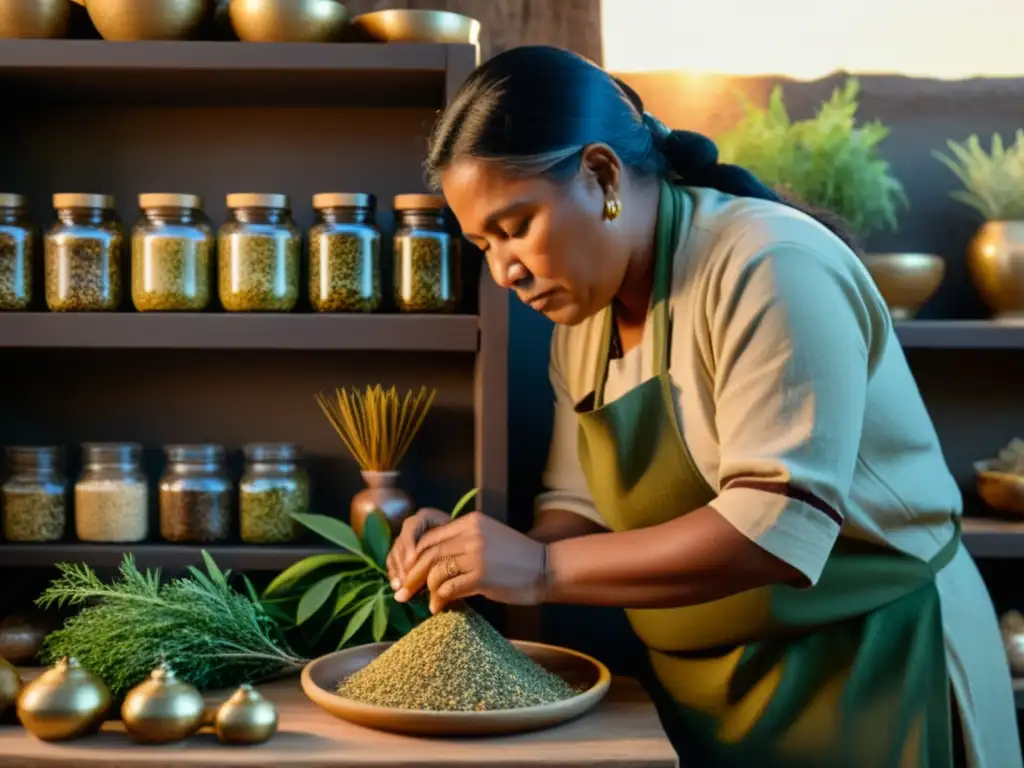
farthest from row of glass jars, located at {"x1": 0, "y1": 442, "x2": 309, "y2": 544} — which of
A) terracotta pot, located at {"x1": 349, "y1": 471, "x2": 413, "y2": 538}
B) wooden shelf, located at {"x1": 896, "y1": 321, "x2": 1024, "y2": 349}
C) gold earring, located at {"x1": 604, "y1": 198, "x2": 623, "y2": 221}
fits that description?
wooden shelf, located at {"x1": 896, "y1": 321, "x2": 1024, "y2": 349}

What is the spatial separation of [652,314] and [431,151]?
33 centimetres

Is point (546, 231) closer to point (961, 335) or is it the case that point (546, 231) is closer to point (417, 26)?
point (417, 26)

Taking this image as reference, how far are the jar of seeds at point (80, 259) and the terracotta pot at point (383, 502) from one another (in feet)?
1.51

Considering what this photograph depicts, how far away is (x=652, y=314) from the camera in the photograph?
142 centimetres

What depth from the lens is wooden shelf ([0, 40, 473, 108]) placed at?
166cm

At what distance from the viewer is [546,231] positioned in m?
1.30

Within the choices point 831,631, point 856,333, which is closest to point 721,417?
point 856,333

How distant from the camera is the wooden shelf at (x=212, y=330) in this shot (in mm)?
1663

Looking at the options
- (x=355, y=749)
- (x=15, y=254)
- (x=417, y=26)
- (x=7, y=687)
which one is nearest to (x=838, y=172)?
(x=417, y=26)

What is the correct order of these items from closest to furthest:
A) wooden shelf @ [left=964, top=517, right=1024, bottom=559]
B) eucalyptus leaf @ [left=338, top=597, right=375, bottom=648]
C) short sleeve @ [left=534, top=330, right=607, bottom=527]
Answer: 1. eucalyptus leaf @ [left=338, top=597, right=375, bottom=648]
2. short sleeve @ [left=534, top=330, right=607, bottom=527]
3. wooden shelf @ [left=964, top=517, right=1024, bottom=559]

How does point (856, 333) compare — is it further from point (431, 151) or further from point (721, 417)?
point (431, 151)

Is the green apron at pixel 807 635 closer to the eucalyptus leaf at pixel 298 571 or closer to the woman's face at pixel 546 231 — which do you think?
the woman's face at pixel 546 231

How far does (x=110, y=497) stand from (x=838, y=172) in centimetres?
122

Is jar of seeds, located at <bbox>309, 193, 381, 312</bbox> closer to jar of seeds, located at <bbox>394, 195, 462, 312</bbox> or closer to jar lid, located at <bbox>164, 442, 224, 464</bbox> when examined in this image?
jar of seeds, located at <bbox>394, 195, 462, 312</bbox>
